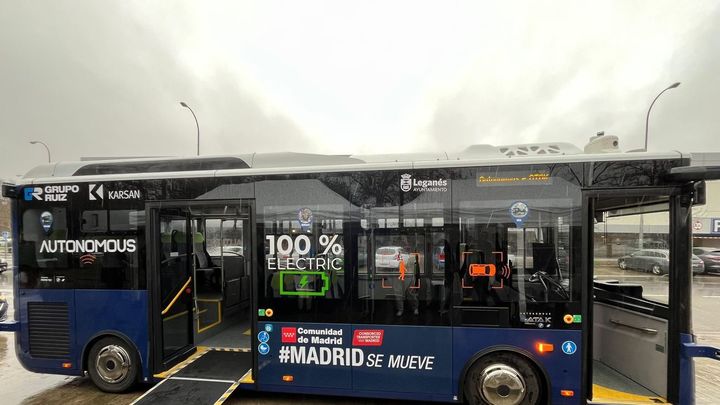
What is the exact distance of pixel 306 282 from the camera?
392 cm

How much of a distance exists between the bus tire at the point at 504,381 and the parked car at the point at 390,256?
1336 millimetres

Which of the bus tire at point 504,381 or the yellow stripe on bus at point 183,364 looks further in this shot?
the yellow stripe on bus at point 183,364

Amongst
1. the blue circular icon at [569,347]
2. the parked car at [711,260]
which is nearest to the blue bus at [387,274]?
the blue circular icon at [569,347]

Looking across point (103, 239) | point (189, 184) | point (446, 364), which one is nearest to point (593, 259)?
point (446, 364)

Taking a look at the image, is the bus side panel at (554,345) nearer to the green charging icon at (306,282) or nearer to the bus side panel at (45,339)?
the green charging icon at (306,282)

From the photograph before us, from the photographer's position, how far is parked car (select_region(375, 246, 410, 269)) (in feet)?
12.3

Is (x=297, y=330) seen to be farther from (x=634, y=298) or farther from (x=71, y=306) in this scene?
(x=634, y=298)

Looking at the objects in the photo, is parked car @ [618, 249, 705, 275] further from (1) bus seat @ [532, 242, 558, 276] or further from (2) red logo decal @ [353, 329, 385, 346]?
(2) red logo decal @ [353, 329, 385, 346]

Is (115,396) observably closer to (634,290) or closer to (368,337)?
(368,337)

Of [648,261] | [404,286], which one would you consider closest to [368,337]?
[404,286]

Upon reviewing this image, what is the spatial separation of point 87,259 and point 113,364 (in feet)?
4.50

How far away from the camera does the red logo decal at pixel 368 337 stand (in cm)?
380

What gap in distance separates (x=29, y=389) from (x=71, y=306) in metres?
1.51

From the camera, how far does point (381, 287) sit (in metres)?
3.78
